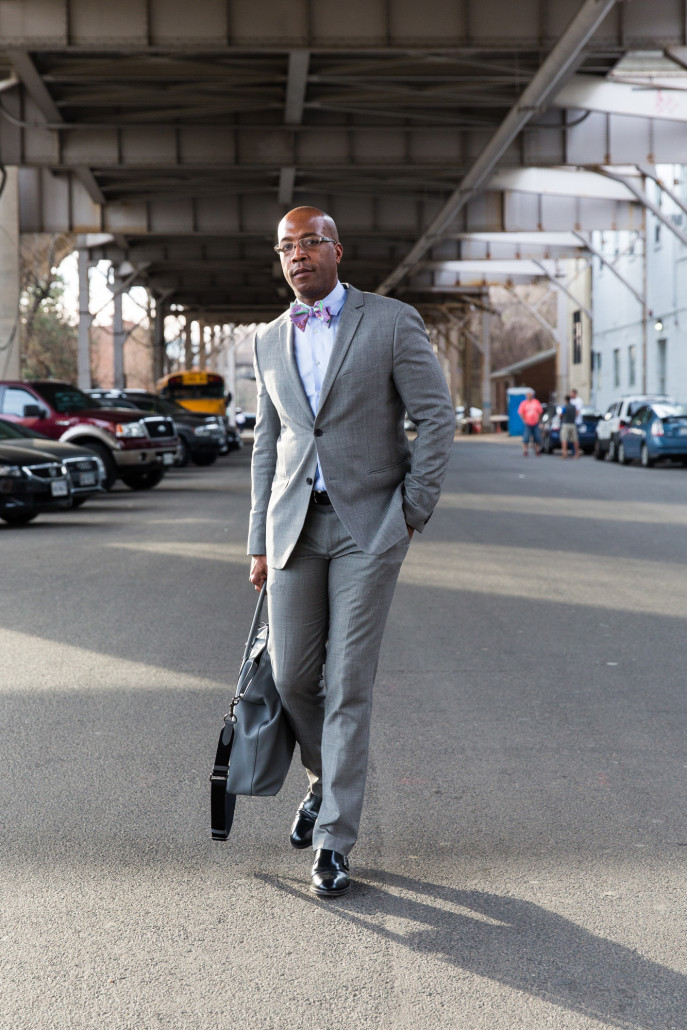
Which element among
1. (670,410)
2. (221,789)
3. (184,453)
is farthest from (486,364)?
(221,789)

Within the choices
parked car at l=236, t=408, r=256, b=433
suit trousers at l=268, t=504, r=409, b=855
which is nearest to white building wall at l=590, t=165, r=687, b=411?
parked car at l=236, t=408, r=256, b=433

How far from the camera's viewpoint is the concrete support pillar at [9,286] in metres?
31.7

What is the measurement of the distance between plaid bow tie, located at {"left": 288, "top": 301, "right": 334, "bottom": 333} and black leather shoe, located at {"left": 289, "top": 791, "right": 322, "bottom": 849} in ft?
5.13

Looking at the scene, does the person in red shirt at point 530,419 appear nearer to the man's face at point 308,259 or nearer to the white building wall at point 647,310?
the white building wall at point 647,310

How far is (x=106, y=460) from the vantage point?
22.5m

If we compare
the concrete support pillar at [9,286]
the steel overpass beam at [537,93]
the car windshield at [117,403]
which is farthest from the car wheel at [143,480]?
the steel overpass beam at [537,93]

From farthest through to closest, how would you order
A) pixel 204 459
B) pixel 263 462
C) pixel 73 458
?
1. pixel 204 459
2. pixel 73 458
3. pixel 263 462

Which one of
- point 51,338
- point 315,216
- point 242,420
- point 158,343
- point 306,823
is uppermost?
point 51,338

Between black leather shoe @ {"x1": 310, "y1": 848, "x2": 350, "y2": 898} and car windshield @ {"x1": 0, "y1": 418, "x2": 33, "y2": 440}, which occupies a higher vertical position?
car windshield @ {"x1": 0, "y1": 418, "x2": 33, "y2": 440}

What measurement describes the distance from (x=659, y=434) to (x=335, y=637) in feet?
90.4

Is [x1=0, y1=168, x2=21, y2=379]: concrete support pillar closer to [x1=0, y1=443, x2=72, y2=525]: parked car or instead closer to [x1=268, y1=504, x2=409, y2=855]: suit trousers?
[x1=0, y1=443, x2=72, y2=525]: parked car

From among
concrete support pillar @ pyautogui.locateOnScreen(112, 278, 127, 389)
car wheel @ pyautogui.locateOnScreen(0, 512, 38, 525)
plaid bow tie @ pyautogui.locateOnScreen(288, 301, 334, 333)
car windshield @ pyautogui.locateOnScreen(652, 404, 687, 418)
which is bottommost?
car wheel @ pyautogui.locateOnScreen(0, 512, 38, 525)

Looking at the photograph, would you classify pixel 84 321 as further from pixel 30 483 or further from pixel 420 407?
pixel 420 407

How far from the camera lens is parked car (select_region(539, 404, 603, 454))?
4034 cm
